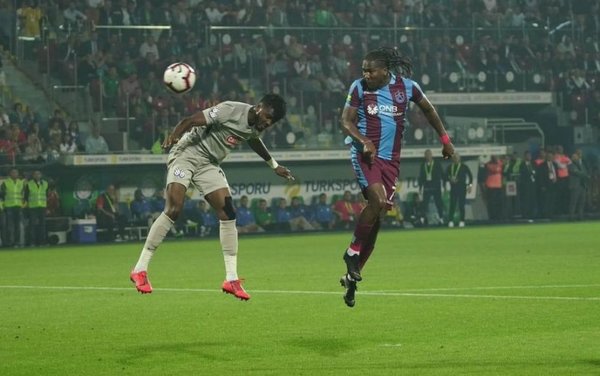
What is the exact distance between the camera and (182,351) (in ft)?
35.6

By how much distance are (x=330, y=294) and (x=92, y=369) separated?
258 inches

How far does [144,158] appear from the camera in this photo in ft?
113

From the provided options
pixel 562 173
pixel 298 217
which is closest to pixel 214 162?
pixel 298 217

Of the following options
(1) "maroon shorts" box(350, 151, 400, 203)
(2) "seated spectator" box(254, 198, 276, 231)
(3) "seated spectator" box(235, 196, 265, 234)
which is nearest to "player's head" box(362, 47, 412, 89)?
(1) "maroon shorts" box(350, 151, 400, 203)

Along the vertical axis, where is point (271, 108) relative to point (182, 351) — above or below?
above

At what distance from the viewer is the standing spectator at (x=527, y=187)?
40312 mm

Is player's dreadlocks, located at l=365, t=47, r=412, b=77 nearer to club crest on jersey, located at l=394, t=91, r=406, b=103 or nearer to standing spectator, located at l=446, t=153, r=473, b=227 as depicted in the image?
club crest on jersey, located at l=394, t=91, r=406, b=103

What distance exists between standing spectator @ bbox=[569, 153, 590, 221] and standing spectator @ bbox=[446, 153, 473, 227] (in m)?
4.09

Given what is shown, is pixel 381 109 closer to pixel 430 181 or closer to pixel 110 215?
pixel 110 215

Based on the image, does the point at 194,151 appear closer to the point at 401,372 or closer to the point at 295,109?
the point at 401,372

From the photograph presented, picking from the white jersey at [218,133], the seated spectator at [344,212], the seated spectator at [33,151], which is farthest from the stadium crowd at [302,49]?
the white jersey at [218,133]

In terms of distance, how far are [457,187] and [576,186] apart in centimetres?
462

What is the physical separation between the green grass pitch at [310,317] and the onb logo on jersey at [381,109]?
2.12 metres

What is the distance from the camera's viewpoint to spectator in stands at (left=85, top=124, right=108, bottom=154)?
3425 centimetres
